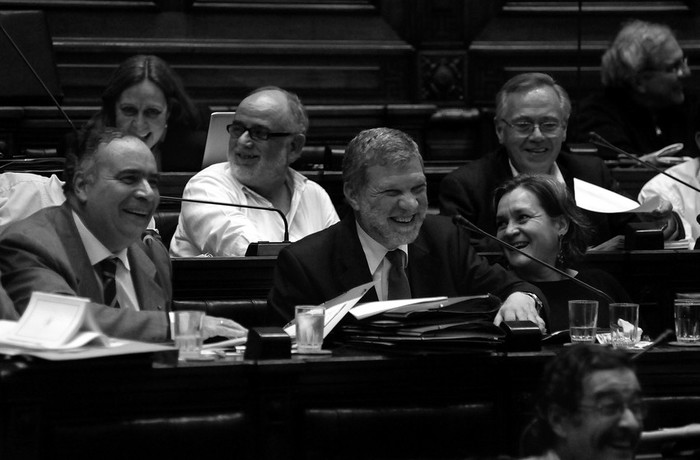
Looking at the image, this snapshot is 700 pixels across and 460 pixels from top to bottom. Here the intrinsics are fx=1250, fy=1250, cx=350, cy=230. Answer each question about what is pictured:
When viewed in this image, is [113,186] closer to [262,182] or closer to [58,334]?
[58,334]

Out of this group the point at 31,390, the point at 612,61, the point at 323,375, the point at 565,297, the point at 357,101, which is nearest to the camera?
the point at 31,390

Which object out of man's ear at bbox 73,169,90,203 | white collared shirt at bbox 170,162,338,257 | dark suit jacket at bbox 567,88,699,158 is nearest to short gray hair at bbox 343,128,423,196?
man's ear at bbox 73,169,90,203

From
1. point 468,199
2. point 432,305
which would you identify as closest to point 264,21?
point 468,199

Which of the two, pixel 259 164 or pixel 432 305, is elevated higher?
pixel 259 164

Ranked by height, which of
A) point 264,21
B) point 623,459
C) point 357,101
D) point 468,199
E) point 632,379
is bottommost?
point 623,459

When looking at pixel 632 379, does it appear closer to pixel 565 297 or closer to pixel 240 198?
pixel 565 297

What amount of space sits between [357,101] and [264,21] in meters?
0.60

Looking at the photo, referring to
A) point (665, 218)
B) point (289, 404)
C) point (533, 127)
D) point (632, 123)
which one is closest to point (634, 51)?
point (632, 123)

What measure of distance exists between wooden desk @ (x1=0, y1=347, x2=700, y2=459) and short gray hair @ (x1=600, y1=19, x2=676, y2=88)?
118 inches

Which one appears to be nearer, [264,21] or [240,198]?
[240,198]

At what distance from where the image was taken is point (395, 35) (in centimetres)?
624

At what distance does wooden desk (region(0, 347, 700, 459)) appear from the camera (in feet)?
8.20

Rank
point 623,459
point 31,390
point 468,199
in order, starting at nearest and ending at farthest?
point 623,459
point 31,390
point 468,199

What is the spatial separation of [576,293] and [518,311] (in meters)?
0.74
